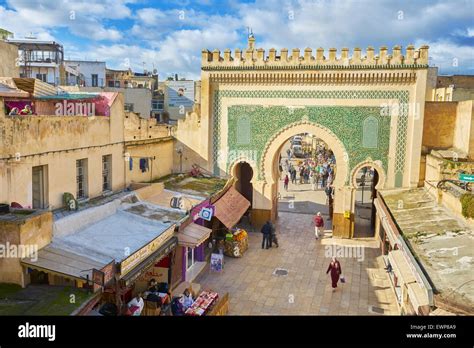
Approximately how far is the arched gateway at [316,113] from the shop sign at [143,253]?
7.72 meters

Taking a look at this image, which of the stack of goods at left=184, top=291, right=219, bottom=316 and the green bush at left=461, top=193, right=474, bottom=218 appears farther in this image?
the green bush at left=461, top=193, right=474, bottom=218

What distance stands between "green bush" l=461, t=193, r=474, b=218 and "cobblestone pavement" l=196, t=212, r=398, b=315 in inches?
115

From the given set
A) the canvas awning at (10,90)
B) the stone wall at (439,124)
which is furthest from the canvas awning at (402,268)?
the stone wall at (439,124)

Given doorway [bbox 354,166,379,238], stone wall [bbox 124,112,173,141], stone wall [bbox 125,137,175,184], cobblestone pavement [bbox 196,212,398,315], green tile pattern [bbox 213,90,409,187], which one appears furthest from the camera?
stone wall [bbox 124,112,173,141]

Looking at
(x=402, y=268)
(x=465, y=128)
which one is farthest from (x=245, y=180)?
(x=402, y=268)

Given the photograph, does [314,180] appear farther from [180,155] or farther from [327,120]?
[180,155]

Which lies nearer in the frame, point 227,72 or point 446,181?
point 446,181

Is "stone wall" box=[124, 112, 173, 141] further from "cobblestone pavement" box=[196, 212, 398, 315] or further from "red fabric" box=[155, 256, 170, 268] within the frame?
"red fabric" box=[155, 256, 170, 268]

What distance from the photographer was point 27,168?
897 centimetres

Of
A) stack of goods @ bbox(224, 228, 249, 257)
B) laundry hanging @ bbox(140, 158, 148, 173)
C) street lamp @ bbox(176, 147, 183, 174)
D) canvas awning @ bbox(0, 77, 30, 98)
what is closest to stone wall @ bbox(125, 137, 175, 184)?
laundry hanging @ bbox(140, 158, 148, 173)

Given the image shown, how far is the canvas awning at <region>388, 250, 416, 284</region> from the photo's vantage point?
7.63 m
